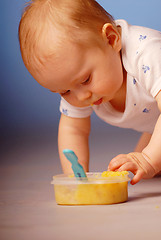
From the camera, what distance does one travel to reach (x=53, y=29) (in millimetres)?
1241

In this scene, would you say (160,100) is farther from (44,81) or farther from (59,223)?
(59,223)

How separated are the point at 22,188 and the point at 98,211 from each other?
1.37 ft

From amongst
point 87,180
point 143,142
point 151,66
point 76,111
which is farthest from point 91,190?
point 143,142

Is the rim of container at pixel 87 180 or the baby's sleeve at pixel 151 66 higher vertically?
the baby's sleeve at pixel 151 66

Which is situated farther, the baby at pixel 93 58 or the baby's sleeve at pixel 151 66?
the baby's sleeve at pixel 151 66

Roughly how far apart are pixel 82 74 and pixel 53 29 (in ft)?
0.52

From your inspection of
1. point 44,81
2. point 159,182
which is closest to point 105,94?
point 44,81

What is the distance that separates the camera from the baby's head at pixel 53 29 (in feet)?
4.03

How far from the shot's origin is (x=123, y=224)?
2.79ft

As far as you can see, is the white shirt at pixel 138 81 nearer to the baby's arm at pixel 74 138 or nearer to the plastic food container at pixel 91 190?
the baby's arm at pixel 74 138

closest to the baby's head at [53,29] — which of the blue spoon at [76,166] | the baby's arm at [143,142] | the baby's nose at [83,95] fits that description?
the baby's nose at [83,95]

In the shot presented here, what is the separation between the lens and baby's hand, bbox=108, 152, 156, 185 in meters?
1.14

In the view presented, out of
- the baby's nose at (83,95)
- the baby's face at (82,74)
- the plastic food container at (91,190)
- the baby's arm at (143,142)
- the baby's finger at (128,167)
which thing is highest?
the baby's face at (82,74)

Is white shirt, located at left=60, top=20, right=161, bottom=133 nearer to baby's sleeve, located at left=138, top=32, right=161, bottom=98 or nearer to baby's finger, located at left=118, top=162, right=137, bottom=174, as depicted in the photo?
baby's sleeve, located at left=138, top=32, right=161, bottom=98
